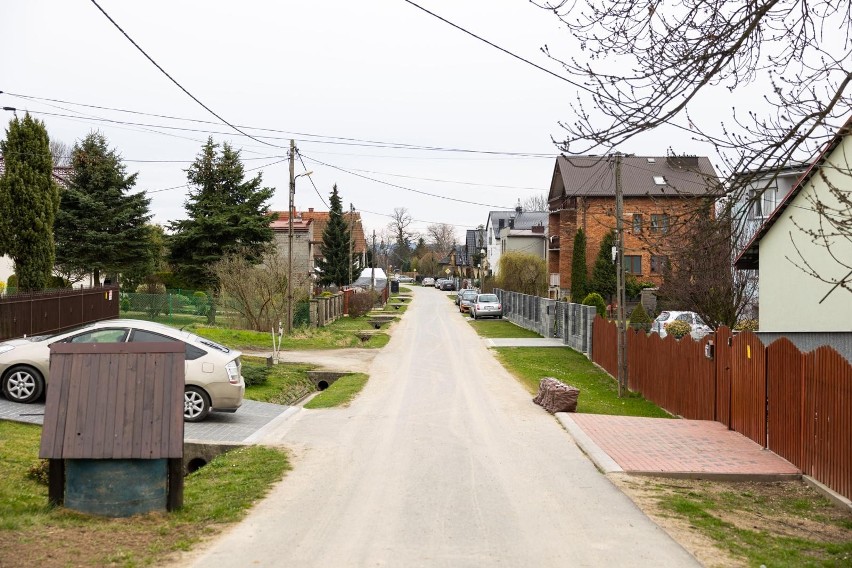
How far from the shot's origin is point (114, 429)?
7789 millimetres

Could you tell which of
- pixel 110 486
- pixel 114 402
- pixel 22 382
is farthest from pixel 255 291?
pixel 110 486

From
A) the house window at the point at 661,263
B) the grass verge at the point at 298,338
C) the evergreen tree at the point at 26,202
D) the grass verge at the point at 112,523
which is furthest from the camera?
the grass verge at the point at 298,338

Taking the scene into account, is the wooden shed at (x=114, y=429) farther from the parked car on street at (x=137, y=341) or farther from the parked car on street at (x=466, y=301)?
the parked car on street at (x=466, y=301)

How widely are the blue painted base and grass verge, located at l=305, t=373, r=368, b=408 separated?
9415 millimetres

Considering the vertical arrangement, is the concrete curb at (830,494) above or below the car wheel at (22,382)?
below

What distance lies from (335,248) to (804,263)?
6442cm

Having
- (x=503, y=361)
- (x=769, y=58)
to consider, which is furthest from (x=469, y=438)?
(x=503, y=361)

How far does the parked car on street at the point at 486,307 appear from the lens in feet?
180

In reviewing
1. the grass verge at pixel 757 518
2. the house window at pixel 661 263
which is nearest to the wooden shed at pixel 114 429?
the grass verge at pixel 757 518

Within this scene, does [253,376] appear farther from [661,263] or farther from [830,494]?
[661,263]

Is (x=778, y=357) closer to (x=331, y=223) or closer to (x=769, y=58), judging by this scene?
(x=769, y=58)

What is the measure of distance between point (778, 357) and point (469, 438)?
475 cm

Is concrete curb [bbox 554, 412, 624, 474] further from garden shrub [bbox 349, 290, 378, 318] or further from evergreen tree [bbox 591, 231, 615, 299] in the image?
evergreen tree [bbox 591, 231, 615, 299]

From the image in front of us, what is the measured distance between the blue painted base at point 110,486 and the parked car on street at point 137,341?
617 centimetres
